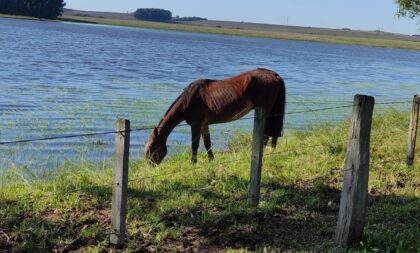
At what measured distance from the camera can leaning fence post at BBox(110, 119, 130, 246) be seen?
508 cm

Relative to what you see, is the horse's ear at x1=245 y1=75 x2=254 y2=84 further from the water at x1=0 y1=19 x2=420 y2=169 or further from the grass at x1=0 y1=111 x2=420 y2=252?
the water at x1=0 y1=19 x2=420 y2=169

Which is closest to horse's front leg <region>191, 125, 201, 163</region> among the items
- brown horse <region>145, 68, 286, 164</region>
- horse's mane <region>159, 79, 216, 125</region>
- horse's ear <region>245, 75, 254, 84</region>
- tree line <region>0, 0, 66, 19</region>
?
brown horse <region>145, 68, 286, 164</region>

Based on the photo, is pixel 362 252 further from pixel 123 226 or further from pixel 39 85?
pixel 39 85

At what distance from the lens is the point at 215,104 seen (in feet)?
30.8

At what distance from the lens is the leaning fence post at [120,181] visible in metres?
5.08

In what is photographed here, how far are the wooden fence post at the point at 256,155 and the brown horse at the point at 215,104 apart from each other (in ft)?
6.96

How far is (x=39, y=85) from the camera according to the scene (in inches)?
843

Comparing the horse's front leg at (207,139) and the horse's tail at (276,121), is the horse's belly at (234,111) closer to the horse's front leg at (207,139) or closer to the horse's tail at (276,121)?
the horse's front leg at (207,139)

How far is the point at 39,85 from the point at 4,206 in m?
16.1

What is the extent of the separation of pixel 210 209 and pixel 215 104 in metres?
3.28

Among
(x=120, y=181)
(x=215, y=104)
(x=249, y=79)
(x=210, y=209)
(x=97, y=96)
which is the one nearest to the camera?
(x=120, y=181)

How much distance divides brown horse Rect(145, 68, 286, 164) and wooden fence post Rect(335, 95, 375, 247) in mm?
2960

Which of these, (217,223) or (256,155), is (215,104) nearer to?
(256,155)

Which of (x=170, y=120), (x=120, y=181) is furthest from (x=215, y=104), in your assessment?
(x=120, y=181)
